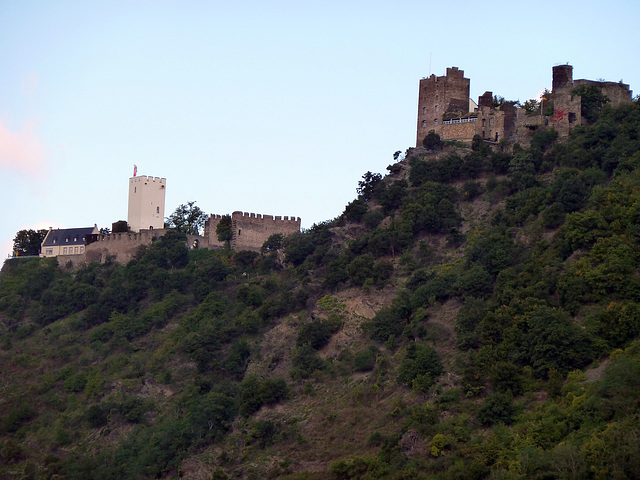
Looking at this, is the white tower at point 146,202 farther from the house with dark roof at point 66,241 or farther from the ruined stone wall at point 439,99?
the ruined stone wall at point 439,99

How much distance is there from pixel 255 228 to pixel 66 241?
14.8 meters

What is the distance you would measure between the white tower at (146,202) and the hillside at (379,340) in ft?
12.3

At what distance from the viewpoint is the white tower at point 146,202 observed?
71.8 meters

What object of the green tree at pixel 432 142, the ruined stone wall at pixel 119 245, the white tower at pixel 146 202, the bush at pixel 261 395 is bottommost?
the bush at pixel 261 395

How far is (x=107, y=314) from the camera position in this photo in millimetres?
65000

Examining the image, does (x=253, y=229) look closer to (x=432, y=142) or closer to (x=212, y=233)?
(x=212, y=233)

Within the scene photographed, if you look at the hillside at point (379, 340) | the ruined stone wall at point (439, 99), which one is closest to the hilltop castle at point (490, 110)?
the ruined stone wall at point (439, 99)

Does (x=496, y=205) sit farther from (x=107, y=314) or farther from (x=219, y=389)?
(x=107, y=314)

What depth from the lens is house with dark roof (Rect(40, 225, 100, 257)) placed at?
7375 cm

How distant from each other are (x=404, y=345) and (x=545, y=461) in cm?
1517

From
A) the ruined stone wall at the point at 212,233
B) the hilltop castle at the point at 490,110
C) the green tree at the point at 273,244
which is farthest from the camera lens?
the ruined stone wall at the point at 212,233

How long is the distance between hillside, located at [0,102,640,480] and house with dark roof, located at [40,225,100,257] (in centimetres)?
317

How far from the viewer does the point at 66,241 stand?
244ft

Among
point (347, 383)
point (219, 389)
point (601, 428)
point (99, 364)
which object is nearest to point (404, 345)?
point (347, 383)
